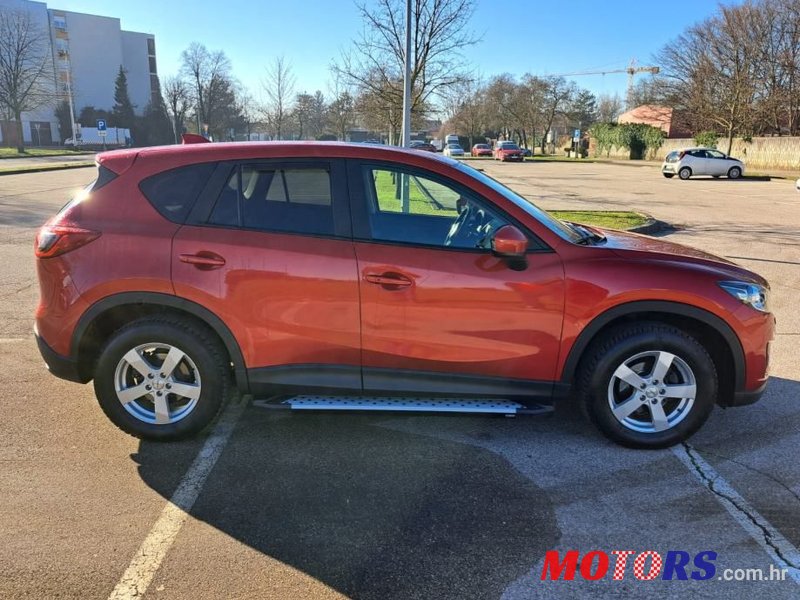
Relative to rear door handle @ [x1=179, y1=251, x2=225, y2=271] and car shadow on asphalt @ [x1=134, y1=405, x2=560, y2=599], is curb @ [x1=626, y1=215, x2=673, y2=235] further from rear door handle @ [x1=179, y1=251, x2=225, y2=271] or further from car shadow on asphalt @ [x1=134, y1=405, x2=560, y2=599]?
rear door handle @ [x1=179, y1=251, x2=225, y2=271]

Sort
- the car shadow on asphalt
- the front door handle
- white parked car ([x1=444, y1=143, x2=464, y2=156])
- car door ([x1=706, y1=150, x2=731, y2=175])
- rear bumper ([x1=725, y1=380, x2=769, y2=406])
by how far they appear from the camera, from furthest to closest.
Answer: white parked car ([x1=444, y1=143, x2=464, y2=156]) < car door ([x1=706, y1=150, x2=731, y2=175]) < rear bumper ([x1=725, y1=380, x2=769, y2=406]) < the front door handle < the car shadow on asphalt

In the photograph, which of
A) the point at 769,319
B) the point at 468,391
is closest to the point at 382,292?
the point at 468,391

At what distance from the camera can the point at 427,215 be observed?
375 cm

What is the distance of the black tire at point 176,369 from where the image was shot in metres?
3.46

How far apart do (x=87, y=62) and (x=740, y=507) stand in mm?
Answer: 101450

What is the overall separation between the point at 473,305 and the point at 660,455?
152cm

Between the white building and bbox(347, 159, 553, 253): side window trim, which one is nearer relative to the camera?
bbox(347, 159, 553, 253): side window trim

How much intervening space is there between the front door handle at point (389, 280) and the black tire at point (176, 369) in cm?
104

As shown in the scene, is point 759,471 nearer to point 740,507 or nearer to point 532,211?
point 740,507

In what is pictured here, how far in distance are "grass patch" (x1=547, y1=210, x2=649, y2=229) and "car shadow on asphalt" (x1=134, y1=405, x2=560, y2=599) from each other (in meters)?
9.02

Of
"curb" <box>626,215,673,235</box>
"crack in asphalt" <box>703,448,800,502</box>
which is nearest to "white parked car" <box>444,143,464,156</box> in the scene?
"curb" <box>626,215,673,235</box>

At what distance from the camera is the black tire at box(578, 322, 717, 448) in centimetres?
345

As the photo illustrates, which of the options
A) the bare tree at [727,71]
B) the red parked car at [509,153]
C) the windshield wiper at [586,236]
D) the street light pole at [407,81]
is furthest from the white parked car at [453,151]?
the windshield wiper at [586,236]

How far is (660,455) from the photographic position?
3.58 metres
